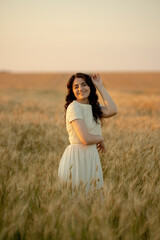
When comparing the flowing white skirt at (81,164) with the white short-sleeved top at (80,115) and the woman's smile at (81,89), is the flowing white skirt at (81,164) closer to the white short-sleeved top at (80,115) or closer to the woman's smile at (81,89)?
the white short-sleeved top at (80,115)

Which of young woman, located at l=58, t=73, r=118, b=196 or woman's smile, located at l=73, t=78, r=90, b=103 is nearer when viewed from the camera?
young woman, located at l=58, t=73, r=118, b=196

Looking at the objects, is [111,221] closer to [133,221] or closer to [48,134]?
[133,221]

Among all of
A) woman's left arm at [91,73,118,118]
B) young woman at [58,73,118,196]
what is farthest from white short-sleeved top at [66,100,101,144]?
woman's left arm at [91,73,118,118]

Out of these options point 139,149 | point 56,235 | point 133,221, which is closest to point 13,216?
point 56,235

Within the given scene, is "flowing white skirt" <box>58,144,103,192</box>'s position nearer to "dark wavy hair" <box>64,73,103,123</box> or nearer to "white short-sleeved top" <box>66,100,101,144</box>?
"white short-sleeved top" <box>66,100,101,144</box>

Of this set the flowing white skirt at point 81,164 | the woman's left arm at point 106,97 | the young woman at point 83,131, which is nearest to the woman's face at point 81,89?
the young woman at point 83,131

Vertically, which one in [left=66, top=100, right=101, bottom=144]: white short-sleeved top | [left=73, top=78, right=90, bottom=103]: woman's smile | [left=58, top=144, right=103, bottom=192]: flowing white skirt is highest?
[left=73, top=78, right=90, bottom=103]: woman's smile

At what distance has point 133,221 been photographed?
1.58 metres

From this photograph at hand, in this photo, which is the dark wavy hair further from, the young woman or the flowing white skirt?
the flowing white skirt

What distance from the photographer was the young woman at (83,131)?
7.02ft

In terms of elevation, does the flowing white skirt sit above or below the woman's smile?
below

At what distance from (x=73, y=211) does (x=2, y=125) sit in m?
3.54

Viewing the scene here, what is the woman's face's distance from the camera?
2273mm

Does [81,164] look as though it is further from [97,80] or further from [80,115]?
[97,80]
